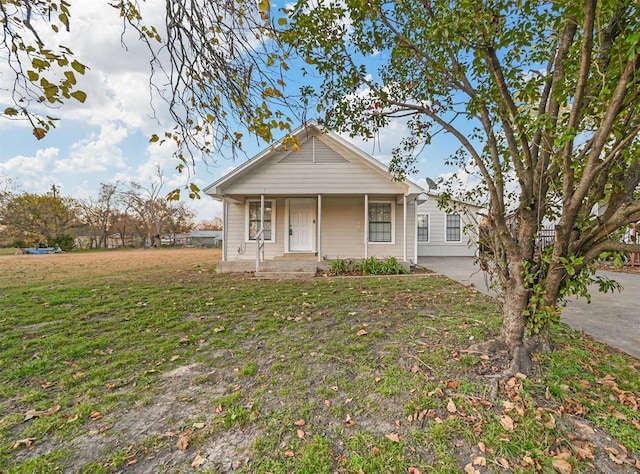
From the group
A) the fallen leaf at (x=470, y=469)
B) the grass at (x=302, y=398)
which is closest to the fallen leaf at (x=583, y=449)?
the grass at (x=302, y=398)

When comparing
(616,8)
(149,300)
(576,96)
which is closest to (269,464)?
(576,96)

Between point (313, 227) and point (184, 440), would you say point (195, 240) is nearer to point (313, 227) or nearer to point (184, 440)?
point (313, 227)

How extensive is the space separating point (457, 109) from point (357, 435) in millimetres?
4181

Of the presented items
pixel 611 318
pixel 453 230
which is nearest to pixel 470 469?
pixel 611 318

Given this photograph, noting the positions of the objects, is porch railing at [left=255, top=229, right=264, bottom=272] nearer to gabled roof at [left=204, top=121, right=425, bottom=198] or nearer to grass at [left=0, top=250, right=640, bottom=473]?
gabled roof at [left=204, top=121, right=425, bottom=198]

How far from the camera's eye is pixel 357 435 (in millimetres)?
2082

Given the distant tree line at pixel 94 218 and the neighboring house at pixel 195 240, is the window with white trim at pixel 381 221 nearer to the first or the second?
the distant tree line at pixel 94 218

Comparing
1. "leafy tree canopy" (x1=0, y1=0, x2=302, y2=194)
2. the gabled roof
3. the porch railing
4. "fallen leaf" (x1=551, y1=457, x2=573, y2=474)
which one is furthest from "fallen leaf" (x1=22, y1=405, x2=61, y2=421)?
the gabled roof

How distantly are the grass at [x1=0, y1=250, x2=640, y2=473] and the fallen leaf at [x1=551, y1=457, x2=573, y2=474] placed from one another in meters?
0.01

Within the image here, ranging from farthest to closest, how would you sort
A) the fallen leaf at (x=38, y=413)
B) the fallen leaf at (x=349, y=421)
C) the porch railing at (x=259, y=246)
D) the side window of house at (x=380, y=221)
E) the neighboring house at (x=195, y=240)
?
the neighboring house at (x=195, y=240), the side window of house at (x=380, y=221), the porch railing at (x=259, y=246), the fallen leaf at (x=38, y=413), the fallen leaf at (x=349, y=421)

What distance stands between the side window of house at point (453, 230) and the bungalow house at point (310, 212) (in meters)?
4.51

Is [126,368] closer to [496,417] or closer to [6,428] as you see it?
[6,428]

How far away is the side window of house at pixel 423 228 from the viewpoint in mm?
15812

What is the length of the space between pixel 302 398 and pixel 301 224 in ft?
29.6
